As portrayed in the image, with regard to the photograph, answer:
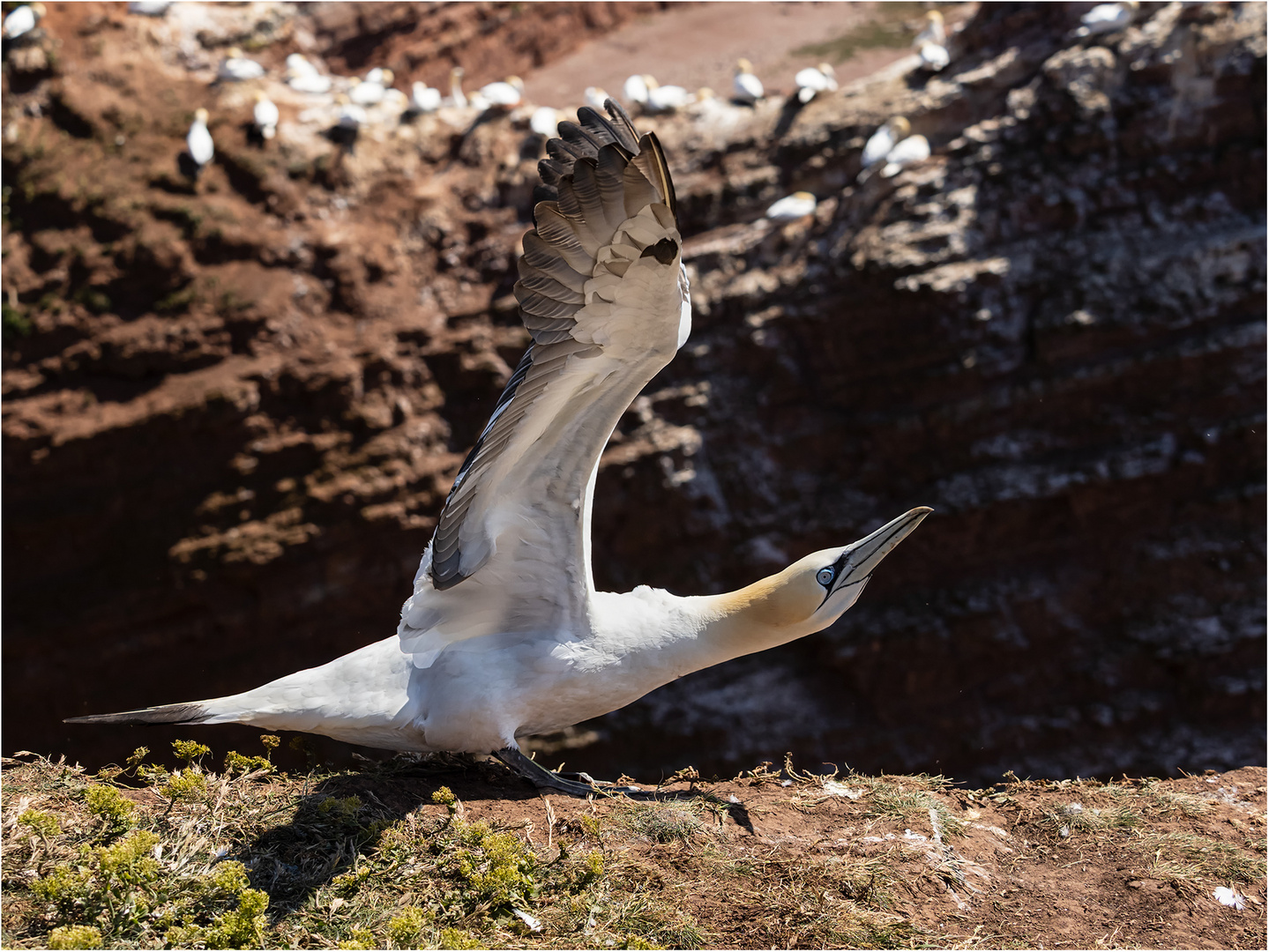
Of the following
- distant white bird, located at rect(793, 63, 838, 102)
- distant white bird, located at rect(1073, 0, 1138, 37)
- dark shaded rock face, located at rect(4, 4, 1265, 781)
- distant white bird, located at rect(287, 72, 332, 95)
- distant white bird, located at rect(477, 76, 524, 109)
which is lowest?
dark shaded rock face, located at rect(4, 4, 1265, 781)

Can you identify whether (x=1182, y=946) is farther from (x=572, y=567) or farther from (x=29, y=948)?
(x=29, y=948)

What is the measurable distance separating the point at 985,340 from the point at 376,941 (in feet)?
32.7

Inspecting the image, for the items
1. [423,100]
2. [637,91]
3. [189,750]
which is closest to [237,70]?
[423,100]

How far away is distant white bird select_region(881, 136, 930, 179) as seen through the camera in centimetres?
1123

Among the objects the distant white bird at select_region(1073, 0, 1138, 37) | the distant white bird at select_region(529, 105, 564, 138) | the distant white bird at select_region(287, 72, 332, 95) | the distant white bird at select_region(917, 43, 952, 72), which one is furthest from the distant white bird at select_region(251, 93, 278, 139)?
the distant white bird at select_region(1073, 0, 1138, 37)

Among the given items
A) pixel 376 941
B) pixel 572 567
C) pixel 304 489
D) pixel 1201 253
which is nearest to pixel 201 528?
pixel 304 489

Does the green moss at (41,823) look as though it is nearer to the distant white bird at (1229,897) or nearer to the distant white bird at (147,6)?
the distant white bird at (1229,897)

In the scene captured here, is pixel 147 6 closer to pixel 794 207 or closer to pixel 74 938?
pixel 794 207

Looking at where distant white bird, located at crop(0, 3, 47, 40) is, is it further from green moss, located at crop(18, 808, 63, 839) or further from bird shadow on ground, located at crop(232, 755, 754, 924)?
green moss, located at crop(18, 808, 63, 839)

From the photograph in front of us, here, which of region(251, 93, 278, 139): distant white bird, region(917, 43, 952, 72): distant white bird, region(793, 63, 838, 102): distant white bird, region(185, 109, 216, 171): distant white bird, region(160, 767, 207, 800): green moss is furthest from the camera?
region(793, 63, 838, 102): distant white bird

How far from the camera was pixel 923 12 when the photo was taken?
65.3 feet

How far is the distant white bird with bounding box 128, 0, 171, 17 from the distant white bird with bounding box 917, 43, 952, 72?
964 cm

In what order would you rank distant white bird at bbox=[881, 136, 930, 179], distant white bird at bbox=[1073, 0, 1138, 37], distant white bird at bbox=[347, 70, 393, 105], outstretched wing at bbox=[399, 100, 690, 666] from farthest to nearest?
1. distant white bird at bbox=[347, 70, 393, 105]
2. distant white bird at bbox=[881, 136, 930, 179]
3. distant white bird at bbox=[1073, 0, 1138, 37]
4. outstretched wing at bbox=[399, 100, 690, 666]

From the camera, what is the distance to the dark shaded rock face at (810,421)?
11.1 m
